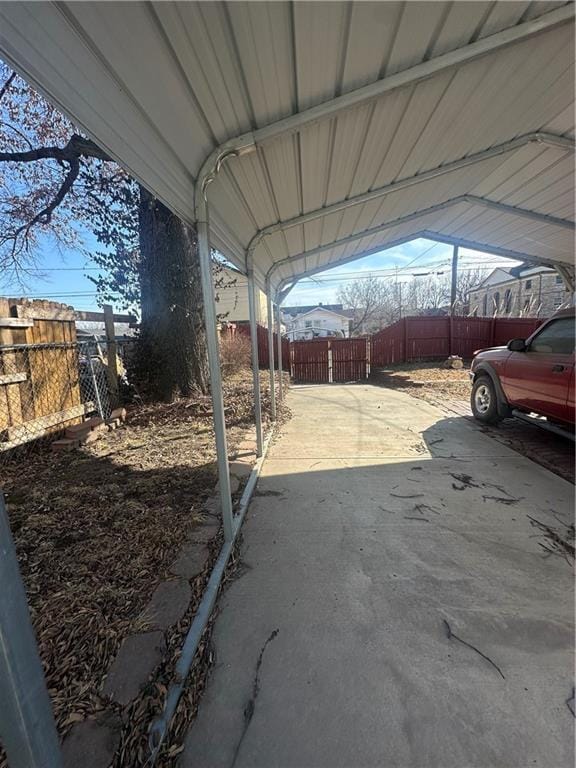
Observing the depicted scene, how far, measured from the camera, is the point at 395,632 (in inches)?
69.1

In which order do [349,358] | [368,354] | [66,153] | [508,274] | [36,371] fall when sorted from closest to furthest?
1. [36,371]
2. [66,153]
3. [349,358]
4. [368,354]
5. [508,274]

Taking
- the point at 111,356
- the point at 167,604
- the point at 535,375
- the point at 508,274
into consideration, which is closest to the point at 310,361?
the point at 111,356

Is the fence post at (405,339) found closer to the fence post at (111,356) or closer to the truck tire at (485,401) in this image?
→ the truck tire at (485,401)

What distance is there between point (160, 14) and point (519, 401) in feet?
16.5

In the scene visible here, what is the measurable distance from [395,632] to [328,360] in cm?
1029

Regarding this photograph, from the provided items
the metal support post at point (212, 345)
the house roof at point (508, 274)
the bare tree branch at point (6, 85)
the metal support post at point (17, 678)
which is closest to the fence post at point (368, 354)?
the metal support post at point (212, 345)

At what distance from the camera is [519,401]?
14.8 ft

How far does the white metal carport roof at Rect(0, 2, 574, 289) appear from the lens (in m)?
1.28

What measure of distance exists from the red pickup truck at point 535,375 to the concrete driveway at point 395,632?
3.28ft

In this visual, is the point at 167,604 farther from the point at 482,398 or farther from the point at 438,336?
the point at 438,336

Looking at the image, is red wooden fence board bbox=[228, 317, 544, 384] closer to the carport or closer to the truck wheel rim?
the truck wheel rim

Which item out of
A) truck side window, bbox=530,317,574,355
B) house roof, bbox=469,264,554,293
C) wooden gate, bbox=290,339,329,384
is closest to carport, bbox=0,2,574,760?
truck side window, bbox=530,317,574,355

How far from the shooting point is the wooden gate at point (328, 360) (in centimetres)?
1181

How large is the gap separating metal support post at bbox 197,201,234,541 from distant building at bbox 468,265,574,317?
70.1ft
